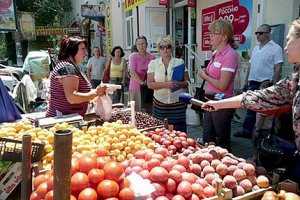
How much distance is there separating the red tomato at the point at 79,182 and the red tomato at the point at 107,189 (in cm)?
Answer: 7

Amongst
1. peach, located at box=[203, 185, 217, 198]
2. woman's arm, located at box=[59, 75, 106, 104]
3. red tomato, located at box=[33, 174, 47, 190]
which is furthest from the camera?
woman's arm, located at box=[59, 75, 106, 104]

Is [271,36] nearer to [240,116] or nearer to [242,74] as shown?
[242,74]

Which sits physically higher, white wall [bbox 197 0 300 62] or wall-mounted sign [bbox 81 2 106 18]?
wall-mounted sign [bbox 81 2 106 18]

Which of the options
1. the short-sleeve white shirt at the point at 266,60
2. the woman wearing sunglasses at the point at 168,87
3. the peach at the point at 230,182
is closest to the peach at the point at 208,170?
the peach at the point at 230,182

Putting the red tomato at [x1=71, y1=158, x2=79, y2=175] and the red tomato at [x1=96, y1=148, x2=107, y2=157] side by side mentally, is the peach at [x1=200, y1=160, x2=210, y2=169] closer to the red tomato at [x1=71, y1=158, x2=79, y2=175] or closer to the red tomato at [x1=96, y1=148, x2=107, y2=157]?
the red tomato at [x1=96, y1=148, x2=107, y2=157]

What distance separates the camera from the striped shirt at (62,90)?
3369 mm

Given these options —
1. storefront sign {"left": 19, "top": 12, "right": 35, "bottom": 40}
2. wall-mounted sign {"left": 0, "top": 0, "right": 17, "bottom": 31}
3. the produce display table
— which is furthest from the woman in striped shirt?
storefront sign {"left": 19, "top": 12, "right": 35, "bottom": 40}

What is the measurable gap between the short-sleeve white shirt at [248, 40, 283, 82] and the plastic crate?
4.15m

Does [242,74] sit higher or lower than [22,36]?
lower

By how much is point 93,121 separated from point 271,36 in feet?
12.1

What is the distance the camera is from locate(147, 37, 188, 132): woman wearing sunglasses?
4.41 m

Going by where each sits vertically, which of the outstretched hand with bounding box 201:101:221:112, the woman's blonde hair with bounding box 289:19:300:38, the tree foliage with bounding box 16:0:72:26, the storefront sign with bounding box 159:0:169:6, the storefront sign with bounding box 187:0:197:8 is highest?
the tree foliage with bounding box 16:0:72:26

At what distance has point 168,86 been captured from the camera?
4.35m

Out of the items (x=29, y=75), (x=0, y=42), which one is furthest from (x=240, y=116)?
(x=0, y=42)
